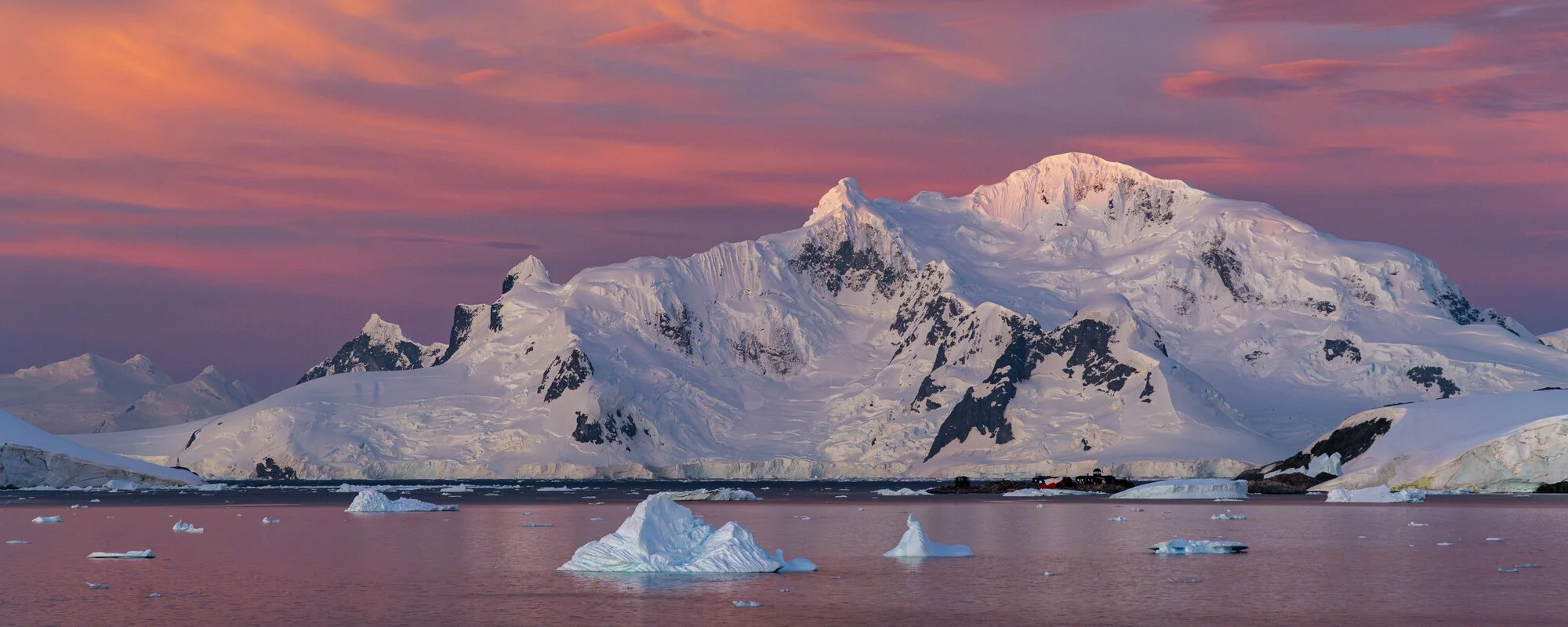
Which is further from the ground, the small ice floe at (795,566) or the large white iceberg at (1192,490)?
the large white iceberg at (1192,490)

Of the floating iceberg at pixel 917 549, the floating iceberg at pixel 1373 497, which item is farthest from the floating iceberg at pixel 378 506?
the floating iceberg at pixel 1373 497

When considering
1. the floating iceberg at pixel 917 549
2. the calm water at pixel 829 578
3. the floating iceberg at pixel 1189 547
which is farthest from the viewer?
the floating iceberg at pixel 1189 547

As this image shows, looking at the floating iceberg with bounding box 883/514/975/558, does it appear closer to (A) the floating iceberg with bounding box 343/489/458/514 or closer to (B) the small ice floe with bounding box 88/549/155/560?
(B) the small ice floe with bounding box 88/549/155/560

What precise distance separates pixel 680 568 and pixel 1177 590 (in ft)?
66.3

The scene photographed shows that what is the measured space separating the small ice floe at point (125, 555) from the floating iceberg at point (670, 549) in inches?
884

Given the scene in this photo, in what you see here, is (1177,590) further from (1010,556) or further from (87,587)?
(87,587)

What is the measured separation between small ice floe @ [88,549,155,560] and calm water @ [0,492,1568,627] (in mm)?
838

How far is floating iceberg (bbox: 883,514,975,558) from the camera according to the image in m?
79.8

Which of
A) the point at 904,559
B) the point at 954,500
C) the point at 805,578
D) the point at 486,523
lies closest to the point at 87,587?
the point at 805,578

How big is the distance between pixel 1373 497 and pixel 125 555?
12099cm

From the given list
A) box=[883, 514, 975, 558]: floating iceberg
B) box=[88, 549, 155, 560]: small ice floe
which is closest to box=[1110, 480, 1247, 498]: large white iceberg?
box=[883, 514, 975, 558]: floating iceberg

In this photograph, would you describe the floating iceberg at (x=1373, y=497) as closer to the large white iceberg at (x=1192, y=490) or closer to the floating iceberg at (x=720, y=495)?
the large white iceberg at (x=1192, y=490)

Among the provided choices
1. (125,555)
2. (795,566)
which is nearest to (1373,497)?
(795,566)

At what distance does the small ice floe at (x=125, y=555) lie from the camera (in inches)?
3108
